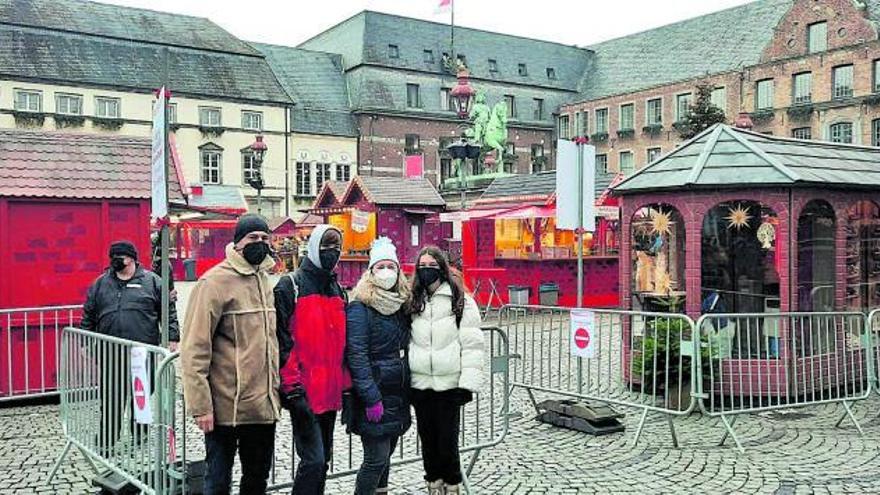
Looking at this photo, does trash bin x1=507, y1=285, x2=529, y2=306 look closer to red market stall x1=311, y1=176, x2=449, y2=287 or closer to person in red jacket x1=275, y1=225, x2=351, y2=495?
red market stall x1=311, y1=176, x2=449, y2=287

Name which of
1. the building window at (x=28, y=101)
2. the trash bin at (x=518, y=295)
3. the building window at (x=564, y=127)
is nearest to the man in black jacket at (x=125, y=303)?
the trash bin at (x=518, y=295)

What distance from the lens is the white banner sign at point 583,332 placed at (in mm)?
8266

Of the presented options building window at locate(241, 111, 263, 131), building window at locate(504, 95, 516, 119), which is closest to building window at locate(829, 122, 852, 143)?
building window at locate(504, 95, 516, 119)

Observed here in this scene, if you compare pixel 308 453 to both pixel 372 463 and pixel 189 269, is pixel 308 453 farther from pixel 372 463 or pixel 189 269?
pixel 189 269

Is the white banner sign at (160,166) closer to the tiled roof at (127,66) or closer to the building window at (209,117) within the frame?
the tiled roof at (127,66)

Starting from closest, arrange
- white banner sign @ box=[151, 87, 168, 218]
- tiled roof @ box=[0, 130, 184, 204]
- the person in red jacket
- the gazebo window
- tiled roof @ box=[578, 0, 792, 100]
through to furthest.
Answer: the person in red jacket → white banner sign @ box=[151, 87, 168, 218] → tiled roof @ box=[0, 130, 184, 204] → the gazebo window → tiled roof @ box=[578, 0, 792, 100]

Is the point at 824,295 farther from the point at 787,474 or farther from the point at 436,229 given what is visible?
the point at 436,229

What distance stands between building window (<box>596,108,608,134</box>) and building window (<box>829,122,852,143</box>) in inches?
671

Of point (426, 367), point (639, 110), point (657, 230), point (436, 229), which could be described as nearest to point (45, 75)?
point (436, 229)

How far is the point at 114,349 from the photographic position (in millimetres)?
5855

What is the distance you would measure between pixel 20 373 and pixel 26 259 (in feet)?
4.06

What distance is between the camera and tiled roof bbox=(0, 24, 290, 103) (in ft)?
140

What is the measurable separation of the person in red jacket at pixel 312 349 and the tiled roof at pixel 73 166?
16.9 ft

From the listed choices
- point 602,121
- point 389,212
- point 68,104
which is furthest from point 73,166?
point 602,121
